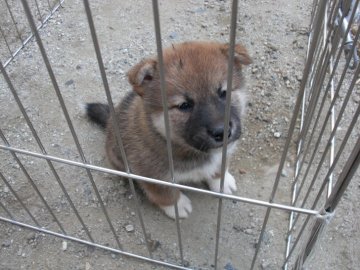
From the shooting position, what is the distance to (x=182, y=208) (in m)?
1.78

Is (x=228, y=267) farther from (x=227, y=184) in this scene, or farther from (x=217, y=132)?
(x=217, y=132)

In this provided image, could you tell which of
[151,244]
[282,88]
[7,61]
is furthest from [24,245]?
[282,88]

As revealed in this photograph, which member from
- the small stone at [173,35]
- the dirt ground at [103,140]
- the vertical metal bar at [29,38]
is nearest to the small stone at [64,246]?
the dirt ground at [103,140]

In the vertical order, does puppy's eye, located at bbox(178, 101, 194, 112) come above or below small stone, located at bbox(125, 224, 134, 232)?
above

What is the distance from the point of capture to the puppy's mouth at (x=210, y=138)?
52.3 inches

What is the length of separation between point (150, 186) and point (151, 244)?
0.25 m

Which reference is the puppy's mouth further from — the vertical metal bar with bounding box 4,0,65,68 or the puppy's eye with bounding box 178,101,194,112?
the vertical metal bar with bounding box 4,0,65,68

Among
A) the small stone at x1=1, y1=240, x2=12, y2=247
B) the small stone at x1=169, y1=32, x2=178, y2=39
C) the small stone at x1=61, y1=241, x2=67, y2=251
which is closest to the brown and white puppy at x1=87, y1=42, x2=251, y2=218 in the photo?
the small stone at x1=61, y1=241, x2=67, y2=251

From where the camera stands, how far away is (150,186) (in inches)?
64.9

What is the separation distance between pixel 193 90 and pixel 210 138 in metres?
0.17

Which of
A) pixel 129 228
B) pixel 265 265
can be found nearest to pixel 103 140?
pixel 129 228

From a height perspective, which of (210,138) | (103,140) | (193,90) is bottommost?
(103,140)

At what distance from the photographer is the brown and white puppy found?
1395mm

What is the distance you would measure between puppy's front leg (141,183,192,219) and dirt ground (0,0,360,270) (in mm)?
41
